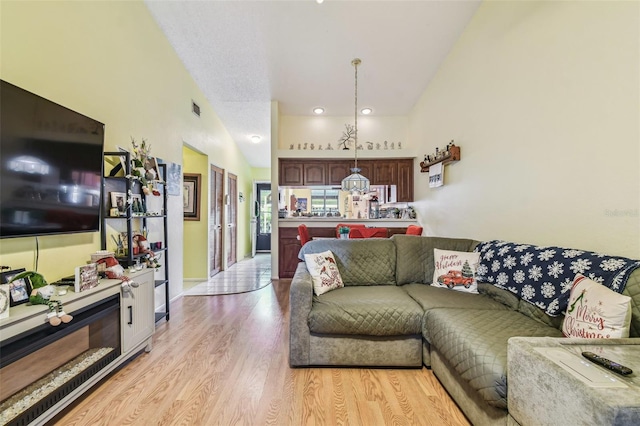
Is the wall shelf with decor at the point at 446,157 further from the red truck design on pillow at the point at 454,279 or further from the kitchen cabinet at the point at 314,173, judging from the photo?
the kitchen cabinet at the point at 314,173

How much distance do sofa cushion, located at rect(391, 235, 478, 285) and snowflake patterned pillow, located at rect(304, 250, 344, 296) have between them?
2.04 feet

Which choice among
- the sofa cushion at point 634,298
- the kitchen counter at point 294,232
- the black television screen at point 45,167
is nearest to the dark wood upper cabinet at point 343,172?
the kitchen counter at point 294,232

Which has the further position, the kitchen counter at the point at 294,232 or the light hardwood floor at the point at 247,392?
the kitchen counter at the point at 294,232

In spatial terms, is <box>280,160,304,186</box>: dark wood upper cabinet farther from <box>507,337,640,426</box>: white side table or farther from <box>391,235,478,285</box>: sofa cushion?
<box>507,337,640,426</box>: white side table

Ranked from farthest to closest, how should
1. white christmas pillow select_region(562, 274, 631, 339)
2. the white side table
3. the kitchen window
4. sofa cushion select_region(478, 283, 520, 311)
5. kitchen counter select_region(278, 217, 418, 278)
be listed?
the kitchen window → kitchen counter select_region(278, 217, 418, 278) → sofa cushion select_region(478, 283, 520, 311) → white christmas pillow select_region(562, 274, 631, 339) → the white side table

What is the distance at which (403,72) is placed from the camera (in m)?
4.12

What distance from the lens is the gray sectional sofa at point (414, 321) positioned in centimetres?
139

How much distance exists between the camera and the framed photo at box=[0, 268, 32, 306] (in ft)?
4.61

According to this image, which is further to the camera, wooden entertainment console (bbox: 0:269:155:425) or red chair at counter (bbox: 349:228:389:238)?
red chair at counter (bbox: 349:228:389:238)

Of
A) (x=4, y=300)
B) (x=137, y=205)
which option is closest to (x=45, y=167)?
(x=4, y=300)

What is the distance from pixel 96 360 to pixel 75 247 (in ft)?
2.79

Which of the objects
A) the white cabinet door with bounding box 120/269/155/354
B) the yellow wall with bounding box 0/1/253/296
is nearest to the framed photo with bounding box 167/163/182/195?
the yellow wall with bounding box 0/1/253/296

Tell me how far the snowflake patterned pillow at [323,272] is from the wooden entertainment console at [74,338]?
1.39m

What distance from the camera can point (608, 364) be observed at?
98cm
